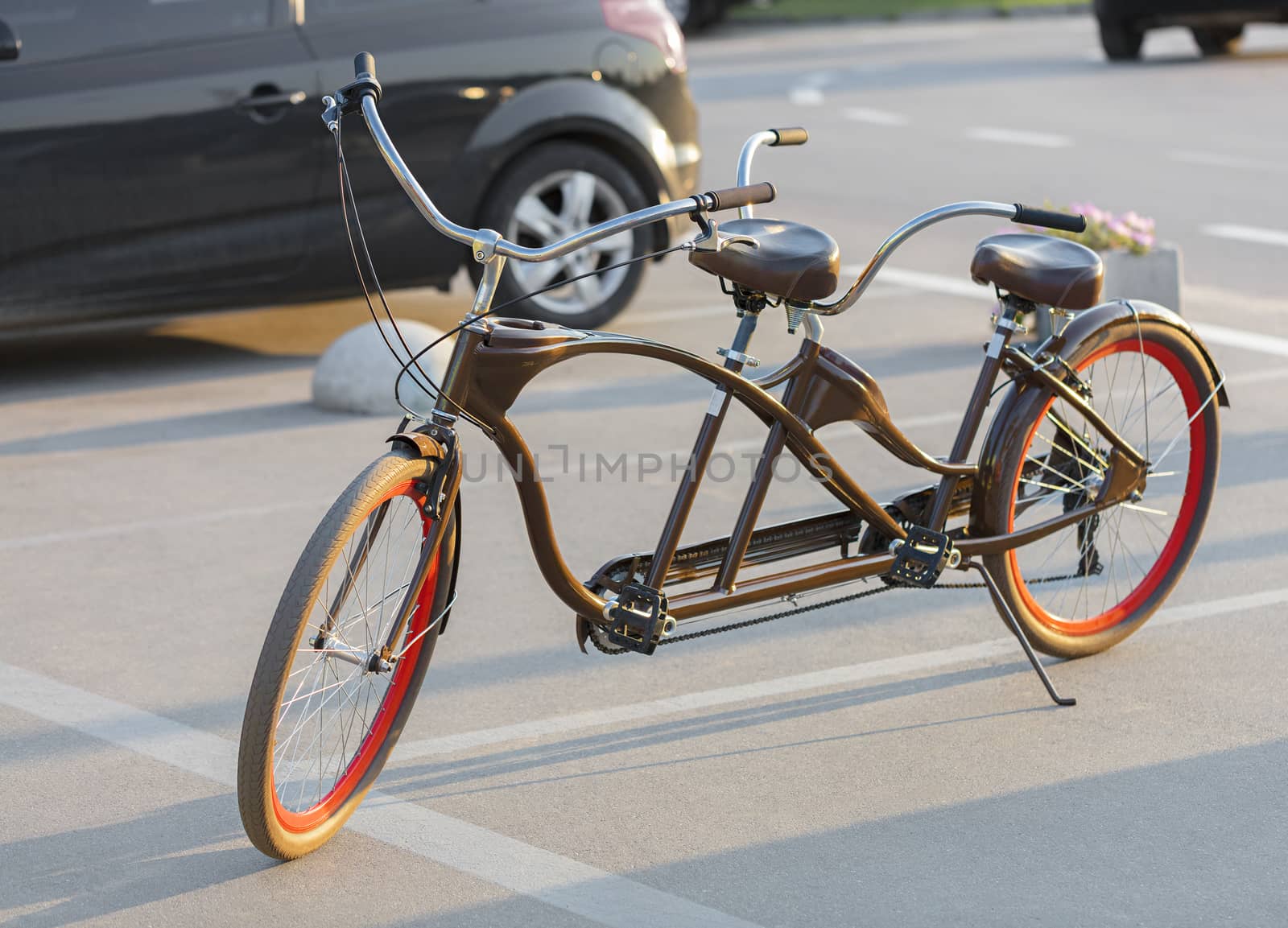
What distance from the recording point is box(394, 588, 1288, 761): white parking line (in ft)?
13.8

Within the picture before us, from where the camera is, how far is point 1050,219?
412 cm

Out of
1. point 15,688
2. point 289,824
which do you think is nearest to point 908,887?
point 289,824

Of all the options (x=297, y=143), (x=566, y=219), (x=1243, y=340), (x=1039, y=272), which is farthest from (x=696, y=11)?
(x=1039, y=272)

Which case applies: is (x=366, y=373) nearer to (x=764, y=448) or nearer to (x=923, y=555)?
(x=764, y=448)

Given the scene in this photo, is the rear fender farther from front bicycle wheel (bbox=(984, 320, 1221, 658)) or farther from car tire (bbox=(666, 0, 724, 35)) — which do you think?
car tire (bbox=(666, 0, 724, 35))

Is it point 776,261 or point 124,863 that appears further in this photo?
point 776,261

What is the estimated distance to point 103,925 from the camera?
3373mm

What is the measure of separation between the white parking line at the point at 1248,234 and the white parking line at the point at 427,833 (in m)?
7.94

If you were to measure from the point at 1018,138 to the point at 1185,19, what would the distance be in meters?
5.46

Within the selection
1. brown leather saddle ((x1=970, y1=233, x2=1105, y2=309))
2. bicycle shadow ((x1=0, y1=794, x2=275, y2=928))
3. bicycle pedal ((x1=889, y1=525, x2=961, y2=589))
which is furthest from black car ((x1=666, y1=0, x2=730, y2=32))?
bicycle shadow ((x1=0, y1=794, x2=275, y2=928))

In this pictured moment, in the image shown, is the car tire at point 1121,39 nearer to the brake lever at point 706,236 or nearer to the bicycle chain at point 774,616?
the bicycle chain at point 774,616

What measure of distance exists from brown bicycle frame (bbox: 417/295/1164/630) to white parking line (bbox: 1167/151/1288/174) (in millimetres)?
9249

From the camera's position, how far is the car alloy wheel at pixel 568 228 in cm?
809

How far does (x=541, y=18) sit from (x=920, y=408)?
2499 mm
